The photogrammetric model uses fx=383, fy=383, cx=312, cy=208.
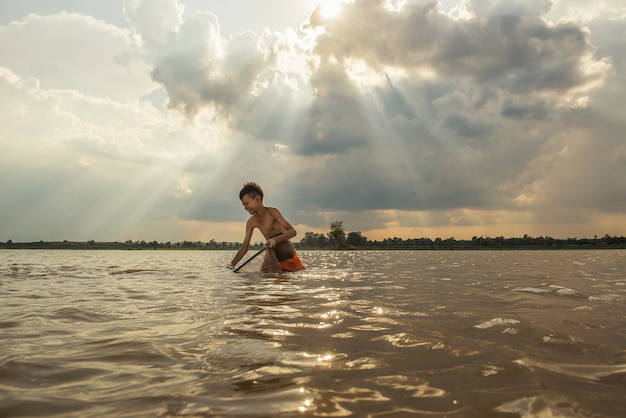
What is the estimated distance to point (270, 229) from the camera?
39.9 ft

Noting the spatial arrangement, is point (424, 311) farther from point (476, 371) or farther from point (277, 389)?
point (277, 389)

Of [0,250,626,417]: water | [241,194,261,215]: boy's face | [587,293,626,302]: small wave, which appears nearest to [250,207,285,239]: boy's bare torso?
[241,194,261,215]: boy's face

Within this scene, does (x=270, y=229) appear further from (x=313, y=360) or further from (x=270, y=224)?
(x=313, y=360)

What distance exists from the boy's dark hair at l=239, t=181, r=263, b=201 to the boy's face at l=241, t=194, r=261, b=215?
92 millimetres

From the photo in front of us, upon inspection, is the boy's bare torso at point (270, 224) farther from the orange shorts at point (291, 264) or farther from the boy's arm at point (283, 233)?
the orange shorts at point (291, 264)

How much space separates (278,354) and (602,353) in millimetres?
2648

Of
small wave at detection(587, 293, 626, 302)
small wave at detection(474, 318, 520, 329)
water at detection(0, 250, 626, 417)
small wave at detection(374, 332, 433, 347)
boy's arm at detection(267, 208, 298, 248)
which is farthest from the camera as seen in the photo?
boy's arm at detection(267, 208, 298, 248)

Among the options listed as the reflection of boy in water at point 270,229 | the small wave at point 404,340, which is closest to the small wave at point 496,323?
the small wave at point 404,340

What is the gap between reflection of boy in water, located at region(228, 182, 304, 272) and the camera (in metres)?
11.8

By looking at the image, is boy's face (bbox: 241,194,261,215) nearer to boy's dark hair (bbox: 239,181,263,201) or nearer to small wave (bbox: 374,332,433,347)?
boy's dark hair (bbox: 239,181,263,201)

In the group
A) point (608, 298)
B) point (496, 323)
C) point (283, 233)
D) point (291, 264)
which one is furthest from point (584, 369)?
point (291, 264)

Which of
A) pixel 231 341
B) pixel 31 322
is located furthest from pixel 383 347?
pixel 31 322

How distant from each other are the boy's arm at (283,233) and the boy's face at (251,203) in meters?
0.47

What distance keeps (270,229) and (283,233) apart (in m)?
0.47
